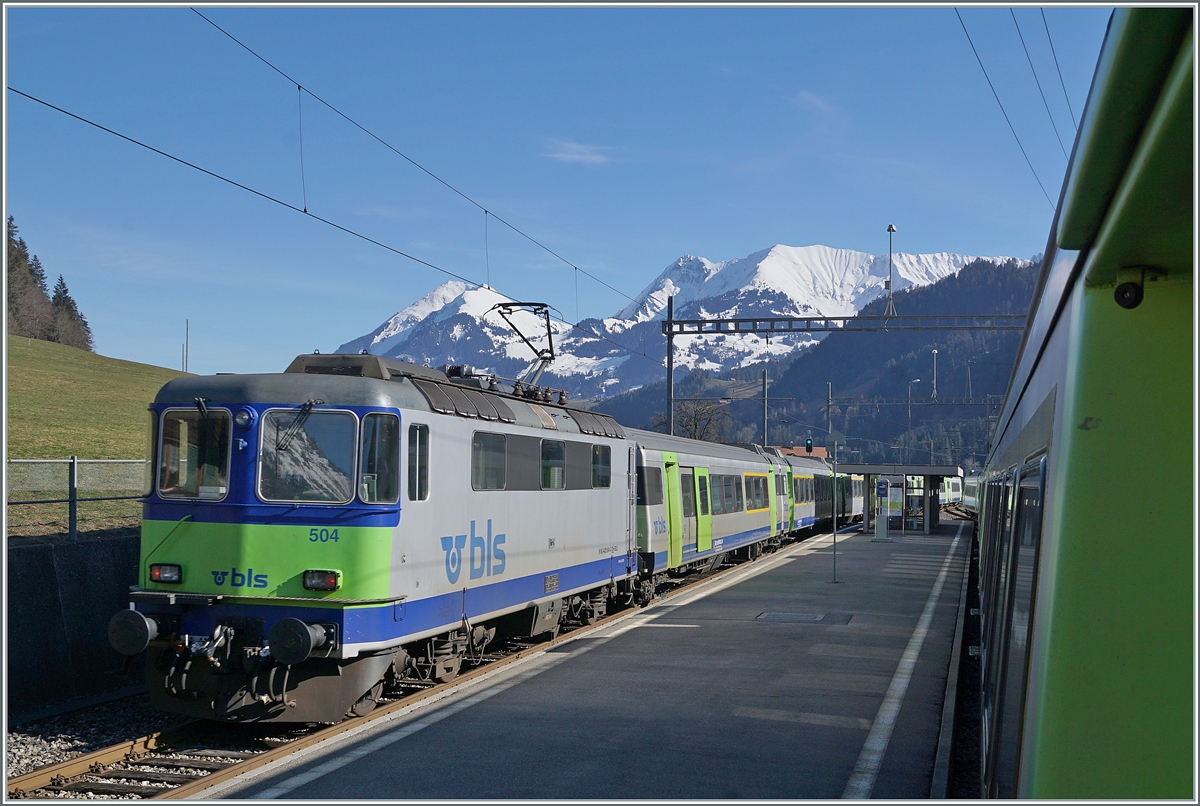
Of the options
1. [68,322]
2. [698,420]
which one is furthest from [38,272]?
[698,420]

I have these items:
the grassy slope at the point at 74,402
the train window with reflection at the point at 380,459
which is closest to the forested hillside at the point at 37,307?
the grassy slope at the point at 74,402

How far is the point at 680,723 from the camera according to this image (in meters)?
9.30

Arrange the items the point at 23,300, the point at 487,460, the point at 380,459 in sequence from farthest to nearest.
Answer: the point at 23,300, the point at 487,460, the point at 380,459

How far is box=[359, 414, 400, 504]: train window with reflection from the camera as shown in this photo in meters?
9.30

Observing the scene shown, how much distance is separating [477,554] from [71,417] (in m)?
24.2

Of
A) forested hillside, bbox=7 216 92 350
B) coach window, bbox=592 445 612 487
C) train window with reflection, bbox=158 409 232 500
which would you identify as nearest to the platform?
coach window, bbox=592 445 612 487

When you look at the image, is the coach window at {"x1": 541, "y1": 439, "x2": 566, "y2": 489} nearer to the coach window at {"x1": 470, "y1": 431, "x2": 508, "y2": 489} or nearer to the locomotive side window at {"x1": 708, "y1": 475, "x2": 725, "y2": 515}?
the coach window at {"x1": 470, "y1": 431, "x2": 508, "y2": 489}

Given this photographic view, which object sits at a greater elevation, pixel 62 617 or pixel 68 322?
pixel 68 322

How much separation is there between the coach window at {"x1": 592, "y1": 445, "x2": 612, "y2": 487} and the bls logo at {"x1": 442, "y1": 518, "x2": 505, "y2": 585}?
3.66m

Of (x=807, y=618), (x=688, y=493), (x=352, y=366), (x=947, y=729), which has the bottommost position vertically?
(x=807, y=618)

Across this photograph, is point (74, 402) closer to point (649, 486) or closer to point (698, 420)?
point (649, 486)

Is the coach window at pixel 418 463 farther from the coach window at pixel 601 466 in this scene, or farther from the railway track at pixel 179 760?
the coach window at pixel 601 466

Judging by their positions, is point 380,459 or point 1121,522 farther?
point 380,459

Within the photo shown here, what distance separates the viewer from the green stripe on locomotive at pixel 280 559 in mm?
9078
